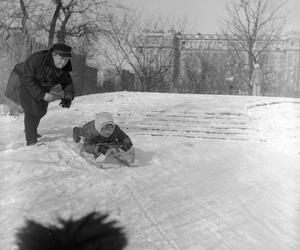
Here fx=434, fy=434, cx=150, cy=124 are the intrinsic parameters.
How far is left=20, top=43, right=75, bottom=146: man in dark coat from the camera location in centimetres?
538

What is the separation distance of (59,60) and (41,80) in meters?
0.36

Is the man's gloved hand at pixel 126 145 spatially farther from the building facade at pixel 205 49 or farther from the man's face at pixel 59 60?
the building facade at pixel 205 49

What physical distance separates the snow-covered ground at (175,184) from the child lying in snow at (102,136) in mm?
212

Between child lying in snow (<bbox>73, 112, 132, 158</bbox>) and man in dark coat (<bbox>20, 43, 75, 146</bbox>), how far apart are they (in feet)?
2.30

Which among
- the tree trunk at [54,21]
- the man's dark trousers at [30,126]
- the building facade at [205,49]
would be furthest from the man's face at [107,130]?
the building facade at [205,49]

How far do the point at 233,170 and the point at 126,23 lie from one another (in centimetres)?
1918

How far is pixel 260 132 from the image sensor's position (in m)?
7.48

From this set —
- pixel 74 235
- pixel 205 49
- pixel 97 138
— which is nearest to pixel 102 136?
pixel 97 138

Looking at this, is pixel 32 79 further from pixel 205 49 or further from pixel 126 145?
pixel 205 49

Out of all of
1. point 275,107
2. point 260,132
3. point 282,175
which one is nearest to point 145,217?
point 282,175

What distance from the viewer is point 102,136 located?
511cm

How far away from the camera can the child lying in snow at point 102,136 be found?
501 centimetres

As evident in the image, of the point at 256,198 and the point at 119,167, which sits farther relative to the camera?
the point at 119,167

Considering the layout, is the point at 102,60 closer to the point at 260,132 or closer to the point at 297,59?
the point at 297,59
